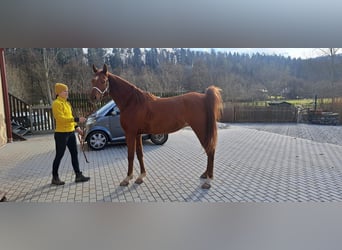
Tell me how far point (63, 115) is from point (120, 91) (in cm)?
74

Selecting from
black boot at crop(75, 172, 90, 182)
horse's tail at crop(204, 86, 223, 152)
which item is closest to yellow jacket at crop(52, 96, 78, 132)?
black boot at crop(75, 172, 90, 182)

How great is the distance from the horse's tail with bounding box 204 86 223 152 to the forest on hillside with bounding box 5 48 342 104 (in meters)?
0.46

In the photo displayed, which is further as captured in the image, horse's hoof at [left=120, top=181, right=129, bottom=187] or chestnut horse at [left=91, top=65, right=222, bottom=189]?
horse's hoof at [left=120, top=181, right=129, bottom=187]

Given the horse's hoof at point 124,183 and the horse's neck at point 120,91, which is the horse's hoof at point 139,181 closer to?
the horse's hoof at point 124,183

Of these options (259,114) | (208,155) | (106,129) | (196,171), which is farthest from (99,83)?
(259,114)

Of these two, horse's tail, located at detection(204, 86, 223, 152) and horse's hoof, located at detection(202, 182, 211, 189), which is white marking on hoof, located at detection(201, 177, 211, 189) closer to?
horse's hoof, located at detection(202, 182, 211, 189)

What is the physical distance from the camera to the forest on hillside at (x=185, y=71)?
9.66ft

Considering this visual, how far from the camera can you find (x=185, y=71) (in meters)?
3.33

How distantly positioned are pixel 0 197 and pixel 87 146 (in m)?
2.25

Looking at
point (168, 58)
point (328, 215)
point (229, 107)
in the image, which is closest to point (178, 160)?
point (229, 107)

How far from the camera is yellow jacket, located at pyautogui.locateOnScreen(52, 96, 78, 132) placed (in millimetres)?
2834

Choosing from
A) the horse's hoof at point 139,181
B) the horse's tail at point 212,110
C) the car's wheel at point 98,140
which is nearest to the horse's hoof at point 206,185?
the horse's tail at point 212,110

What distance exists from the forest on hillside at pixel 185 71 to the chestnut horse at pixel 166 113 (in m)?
0.34
